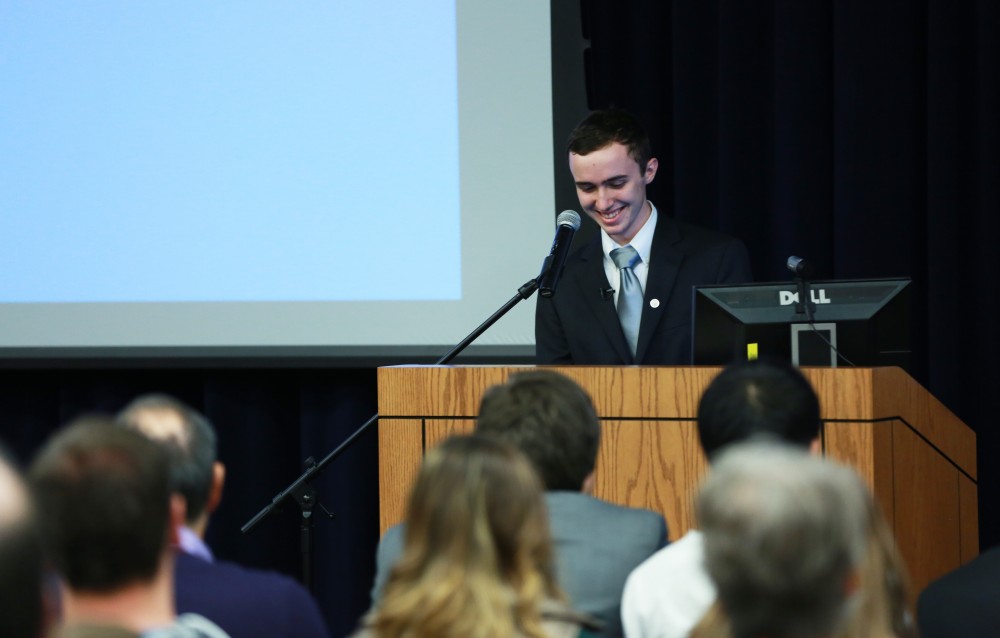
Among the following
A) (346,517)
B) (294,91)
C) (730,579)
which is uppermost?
(294,91)

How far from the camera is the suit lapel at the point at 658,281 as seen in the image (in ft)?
10.8

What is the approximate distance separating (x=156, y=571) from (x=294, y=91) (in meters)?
3.12

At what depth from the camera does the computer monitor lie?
2594 mm

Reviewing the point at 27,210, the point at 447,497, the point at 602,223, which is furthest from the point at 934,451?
the point at 27,210

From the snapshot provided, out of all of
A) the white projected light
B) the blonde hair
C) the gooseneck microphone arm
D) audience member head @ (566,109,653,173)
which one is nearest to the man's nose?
audience member head @ (566,109,653,173)

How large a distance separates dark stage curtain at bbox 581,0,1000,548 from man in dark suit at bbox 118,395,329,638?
254 cm

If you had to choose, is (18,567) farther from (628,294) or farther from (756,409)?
(628,294)

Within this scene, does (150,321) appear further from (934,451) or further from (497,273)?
(934,451)

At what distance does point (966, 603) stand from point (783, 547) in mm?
739

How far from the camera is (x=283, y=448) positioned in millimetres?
4367

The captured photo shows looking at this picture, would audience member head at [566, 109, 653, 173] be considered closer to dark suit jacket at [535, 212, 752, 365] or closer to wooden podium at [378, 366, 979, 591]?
dark suit jacket at [535, 212, 752, 365]

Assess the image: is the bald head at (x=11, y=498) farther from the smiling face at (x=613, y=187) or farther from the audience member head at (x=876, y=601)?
the smiling face at (x=613, y=187)

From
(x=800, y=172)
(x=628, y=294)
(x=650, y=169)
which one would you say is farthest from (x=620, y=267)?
(x=800, y=172)

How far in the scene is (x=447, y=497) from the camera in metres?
1.33
